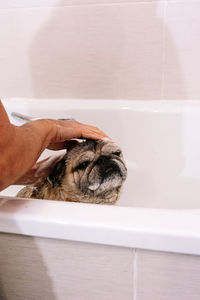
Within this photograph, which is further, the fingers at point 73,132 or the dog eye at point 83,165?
the dog eye at point 83,165

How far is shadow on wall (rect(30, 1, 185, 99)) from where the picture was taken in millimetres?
1507

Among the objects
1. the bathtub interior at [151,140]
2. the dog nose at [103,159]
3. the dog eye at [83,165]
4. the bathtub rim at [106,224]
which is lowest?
the bathtub interior at [151,140]

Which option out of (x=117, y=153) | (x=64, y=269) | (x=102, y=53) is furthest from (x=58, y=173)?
(x=102, y=53)

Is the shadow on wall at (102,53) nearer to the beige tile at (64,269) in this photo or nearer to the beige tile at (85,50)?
the beige tile at (85,50)

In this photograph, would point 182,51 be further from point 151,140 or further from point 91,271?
point 91,271

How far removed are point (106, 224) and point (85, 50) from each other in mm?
1152

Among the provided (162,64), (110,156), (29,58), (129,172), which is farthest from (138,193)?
(29,58)

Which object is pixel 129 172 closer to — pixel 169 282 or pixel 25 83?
pixel 25 83

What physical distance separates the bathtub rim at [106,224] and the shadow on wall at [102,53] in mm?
1000

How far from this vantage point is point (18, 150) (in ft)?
2.40

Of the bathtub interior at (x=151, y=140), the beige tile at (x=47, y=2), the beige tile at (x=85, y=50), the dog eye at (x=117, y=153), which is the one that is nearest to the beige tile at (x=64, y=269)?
the dog eye at (x=117, y=153)

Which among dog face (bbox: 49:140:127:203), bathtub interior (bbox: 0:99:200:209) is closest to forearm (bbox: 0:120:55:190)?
dog face (bbox: 49:140:127:203)

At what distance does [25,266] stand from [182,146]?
3.46 feet

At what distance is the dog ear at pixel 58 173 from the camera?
3.85 ft
